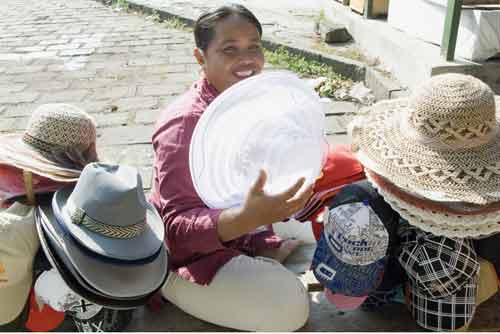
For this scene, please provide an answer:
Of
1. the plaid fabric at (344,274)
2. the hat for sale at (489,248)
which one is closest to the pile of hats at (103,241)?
the plaid fabric at (344,274)

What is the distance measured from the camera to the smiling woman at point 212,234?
64.8 inches

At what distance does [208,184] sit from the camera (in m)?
1.54

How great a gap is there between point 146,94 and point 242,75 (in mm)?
2728

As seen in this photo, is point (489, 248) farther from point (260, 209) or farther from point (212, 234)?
point (212, 234)

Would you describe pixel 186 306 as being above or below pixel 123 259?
below

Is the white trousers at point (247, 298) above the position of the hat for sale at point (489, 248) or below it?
below

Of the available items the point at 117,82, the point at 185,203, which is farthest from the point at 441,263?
the point at 117,82

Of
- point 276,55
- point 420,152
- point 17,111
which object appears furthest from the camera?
point 276,55

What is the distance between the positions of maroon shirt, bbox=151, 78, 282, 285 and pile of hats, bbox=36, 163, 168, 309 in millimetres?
115

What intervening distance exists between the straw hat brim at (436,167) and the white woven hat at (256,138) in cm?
20

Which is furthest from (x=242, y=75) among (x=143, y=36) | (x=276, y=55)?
(x=143, y=36)

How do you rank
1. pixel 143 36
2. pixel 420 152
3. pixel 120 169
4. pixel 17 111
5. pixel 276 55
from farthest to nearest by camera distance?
pixel 143 36 < pixel 276 55 < pixel 17 111 < pixel 120 169 < pixel 420 152

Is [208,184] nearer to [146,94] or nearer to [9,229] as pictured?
[9,229]

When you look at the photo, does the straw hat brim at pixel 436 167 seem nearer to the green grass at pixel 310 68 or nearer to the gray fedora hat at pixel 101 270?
the gray fedora hat at pixel 101 270
